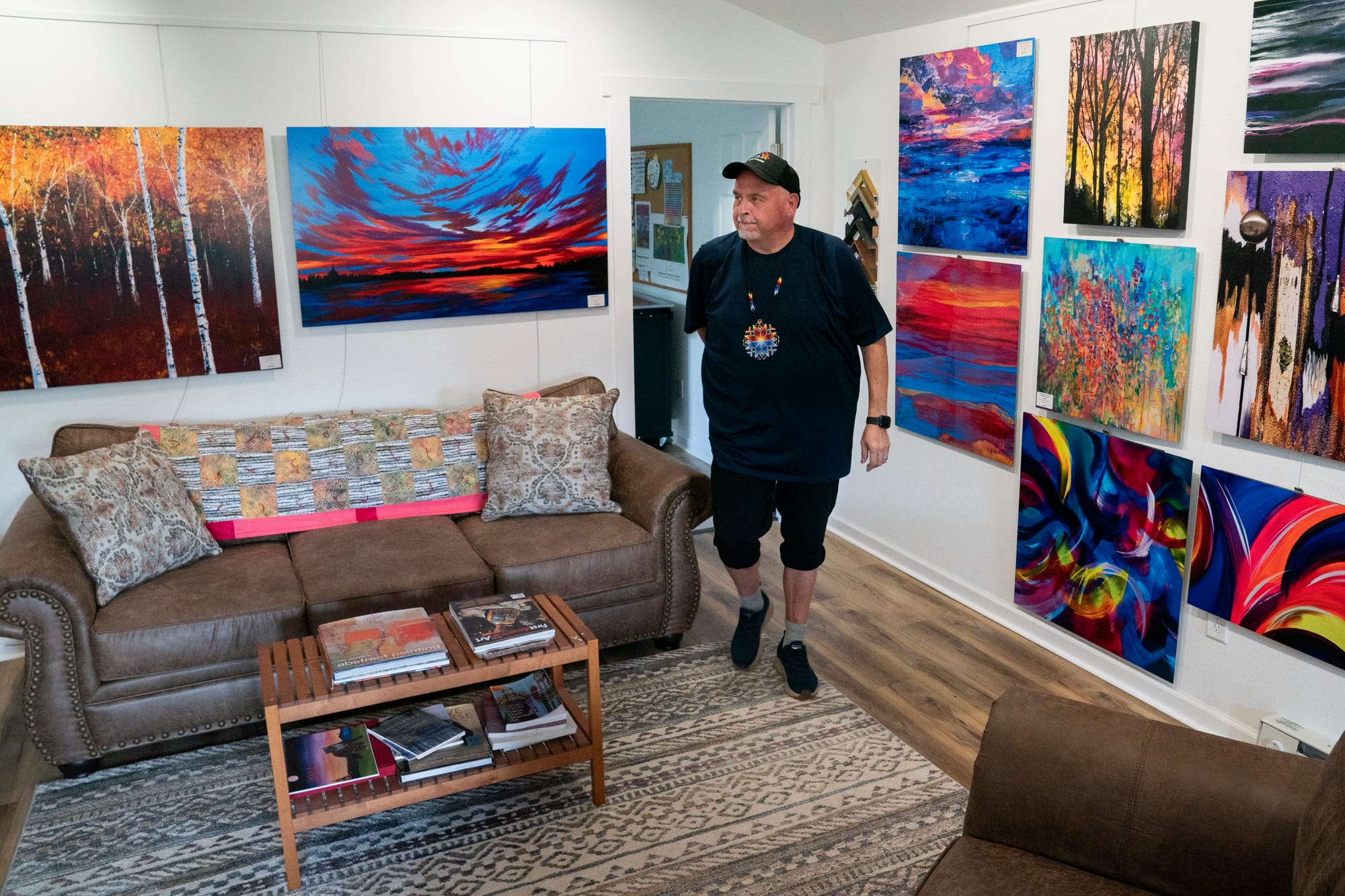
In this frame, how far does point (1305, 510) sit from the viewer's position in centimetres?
270

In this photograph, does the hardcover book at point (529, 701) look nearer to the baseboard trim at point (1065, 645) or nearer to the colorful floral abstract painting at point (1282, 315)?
the baseboard trim at point (1065, 645)

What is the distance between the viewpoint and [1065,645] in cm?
356

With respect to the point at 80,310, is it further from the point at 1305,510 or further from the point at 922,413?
the point at 1305,510

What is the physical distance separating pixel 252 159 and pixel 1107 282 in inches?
111

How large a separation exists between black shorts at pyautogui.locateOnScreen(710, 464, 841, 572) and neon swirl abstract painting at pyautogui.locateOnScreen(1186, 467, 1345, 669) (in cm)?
104

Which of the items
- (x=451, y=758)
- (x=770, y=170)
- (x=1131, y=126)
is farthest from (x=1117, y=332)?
(x=451, y=758)

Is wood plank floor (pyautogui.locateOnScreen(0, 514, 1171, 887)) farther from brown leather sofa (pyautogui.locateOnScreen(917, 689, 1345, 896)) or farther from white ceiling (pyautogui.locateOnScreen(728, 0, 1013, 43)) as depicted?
white ceiling (pyautogui.locateOnScreen(728, 0, 1013, 43))

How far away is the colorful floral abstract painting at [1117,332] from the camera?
303cm

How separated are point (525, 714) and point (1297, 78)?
8.01ft

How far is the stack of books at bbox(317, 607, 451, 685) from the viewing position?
7.95 feet

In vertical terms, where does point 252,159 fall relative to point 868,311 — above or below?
above

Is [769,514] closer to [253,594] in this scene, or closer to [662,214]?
[253,594]

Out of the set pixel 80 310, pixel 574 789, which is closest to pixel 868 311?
pixel 574 789

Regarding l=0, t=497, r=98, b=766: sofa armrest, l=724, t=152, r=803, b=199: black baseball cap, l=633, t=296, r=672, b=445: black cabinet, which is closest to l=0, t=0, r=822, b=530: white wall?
l=0, t=497, r=98, b=766: sofa armrest
